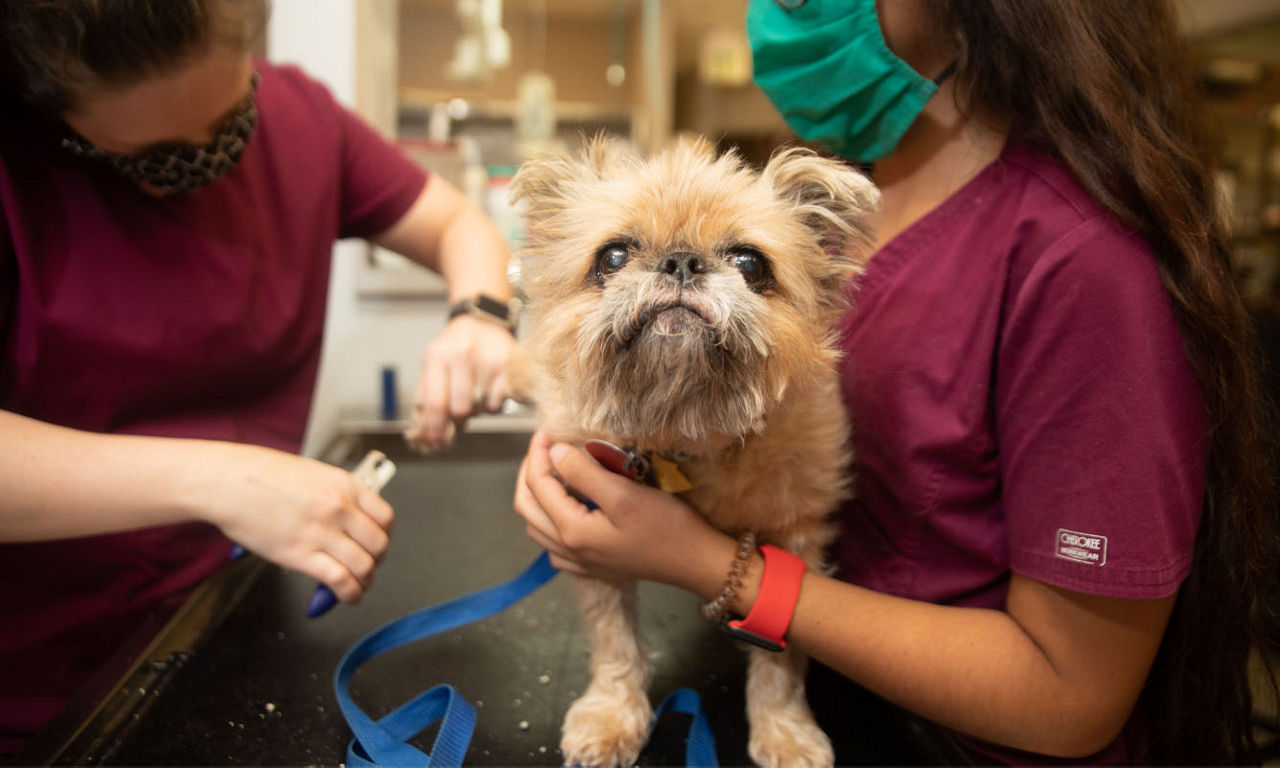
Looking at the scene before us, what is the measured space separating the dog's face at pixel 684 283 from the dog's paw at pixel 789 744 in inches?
11.8

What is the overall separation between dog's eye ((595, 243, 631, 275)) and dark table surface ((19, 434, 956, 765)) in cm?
48

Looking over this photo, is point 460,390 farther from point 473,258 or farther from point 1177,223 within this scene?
point 1177,223

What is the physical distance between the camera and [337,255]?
88.4 inches

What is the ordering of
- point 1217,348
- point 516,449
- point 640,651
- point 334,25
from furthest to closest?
point 334,25
point 516,449
point 640,651
point 1217,348

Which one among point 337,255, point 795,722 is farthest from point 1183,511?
point 337,255

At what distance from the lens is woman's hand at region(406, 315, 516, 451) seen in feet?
3.60

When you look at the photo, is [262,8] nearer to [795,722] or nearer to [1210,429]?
[795,722]

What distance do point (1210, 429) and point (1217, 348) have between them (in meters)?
0.08

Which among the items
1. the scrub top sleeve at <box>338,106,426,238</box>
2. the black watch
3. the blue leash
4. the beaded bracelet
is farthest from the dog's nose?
the scrub top sleeve at <box>338,106,426,238</box>

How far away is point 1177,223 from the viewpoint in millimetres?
696

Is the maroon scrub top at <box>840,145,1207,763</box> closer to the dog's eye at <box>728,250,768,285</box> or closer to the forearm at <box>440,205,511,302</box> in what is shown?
the dog's eye at <box>728,250,768,285</box>

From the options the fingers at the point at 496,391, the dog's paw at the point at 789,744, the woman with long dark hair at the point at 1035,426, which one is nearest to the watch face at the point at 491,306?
the fingers at the point at 496,391

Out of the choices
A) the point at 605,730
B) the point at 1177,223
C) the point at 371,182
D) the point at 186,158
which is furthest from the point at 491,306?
the point at 1177,223

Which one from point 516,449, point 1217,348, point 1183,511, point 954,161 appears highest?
point 954,161
